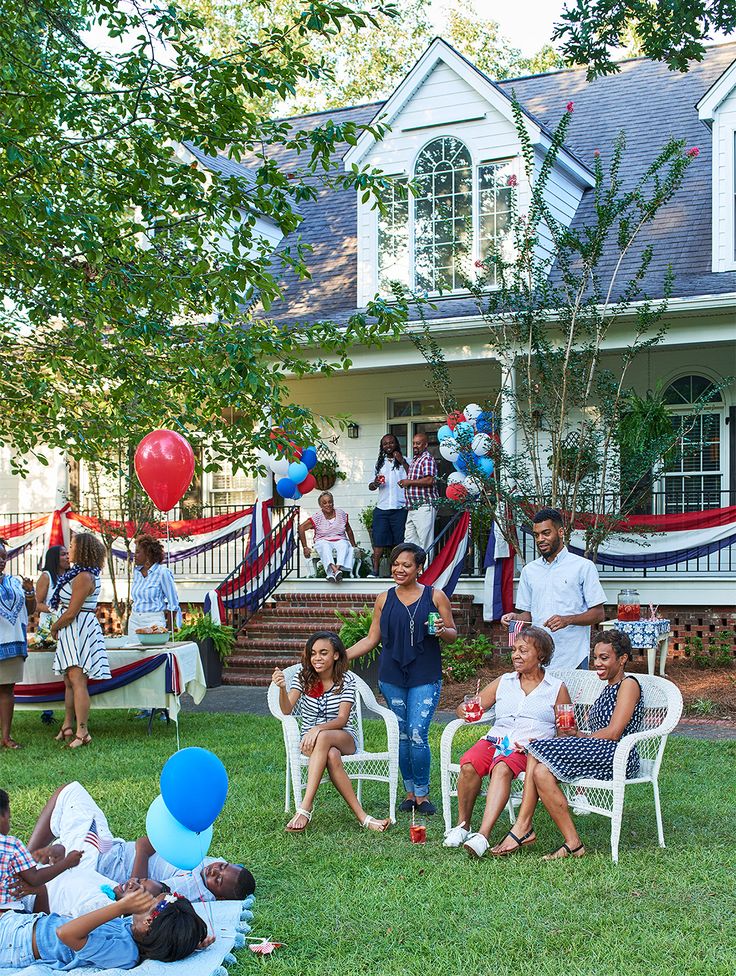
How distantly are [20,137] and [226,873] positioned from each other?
6.02 m

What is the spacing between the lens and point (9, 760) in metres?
8.53

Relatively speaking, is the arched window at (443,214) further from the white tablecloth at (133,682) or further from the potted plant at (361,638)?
the white tablecloth at (133,682)

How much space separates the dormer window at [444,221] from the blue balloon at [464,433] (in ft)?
9.04

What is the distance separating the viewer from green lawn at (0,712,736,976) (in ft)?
14.4

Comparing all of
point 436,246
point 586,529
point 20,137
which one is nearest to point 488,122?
point 436,246

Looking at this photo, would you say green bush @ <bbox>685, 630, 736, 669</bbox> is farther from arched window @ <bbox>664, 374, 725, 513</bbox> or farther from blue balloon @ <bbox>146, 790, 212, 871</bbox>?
blue balloon @ <bbox>146, 790, 212, 871</bbox>

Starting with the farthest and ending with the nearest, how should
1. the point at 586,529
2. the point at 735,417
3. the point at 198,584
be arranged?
the point at 198,584 < the point at 735,417 < the point at 586,529

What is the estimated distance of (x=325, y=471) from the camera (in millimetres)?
15391

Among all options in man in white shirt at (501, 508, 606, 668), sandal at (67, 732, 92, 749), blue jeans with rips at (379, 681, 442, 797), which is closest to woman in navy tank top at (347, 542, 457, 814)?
blue jeans with rips at (379, 681, 442, 797)

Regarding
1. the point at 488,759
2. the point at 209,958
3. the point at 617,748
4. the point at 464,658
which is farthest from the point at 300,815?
the point at 464,658

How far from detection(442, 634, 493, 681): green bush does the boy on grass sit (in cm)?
752

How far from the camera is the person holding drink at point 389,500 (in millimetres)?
13602

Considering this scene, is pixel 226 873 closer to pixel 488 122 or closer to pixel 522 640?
pixel 522 640

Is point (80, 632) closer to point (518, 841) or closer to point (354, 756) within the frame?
point (354, 756)
